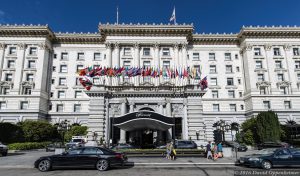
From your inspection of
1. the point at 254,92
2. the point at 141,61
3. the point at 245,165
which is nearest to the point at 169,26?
the point at 141,61

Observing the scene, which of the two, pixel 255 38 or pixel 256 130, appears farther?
pixel 255 38

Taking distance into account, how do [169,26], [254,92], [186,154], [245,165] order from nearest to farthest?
[245,165], [186,154], [254,92], [169,26]

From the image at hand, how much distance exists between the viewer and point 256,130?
140ft

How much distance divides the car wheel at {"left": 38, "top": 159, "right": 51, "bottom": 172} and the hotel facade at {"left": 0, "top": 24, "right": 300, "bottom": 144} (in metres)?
33.0

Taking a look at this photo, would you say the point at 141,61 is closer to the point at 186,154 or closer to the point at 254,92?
the point at 254,92

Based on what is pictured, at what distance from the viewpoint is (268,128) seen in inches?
1547

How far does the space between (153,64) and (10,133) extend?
33546mm

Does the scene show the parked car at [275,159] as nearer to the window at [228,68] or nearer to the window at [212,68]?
the window at [212,68]

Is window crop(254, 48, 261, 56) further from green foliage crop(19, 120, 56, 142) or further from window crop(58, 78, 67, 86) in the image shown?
green foliage crop(19, 120, 56, 142)

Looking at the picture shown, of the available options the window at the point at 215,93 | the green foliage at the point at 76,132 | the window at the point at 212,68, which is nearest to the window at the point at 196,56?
the window at the point at 212,68

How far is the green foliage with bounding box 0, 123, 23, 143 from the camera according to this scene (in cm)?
3869

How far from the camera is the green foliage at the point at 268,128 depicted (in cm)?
3906

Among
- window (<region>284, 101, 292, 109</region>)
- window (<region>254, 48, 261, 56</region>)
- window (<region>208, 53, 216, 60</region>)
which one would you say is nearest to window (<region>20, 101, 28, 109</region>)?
window (<region>208, 53, 216, 60</region>)

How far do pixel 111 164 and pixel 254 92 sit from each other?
45.0 m
